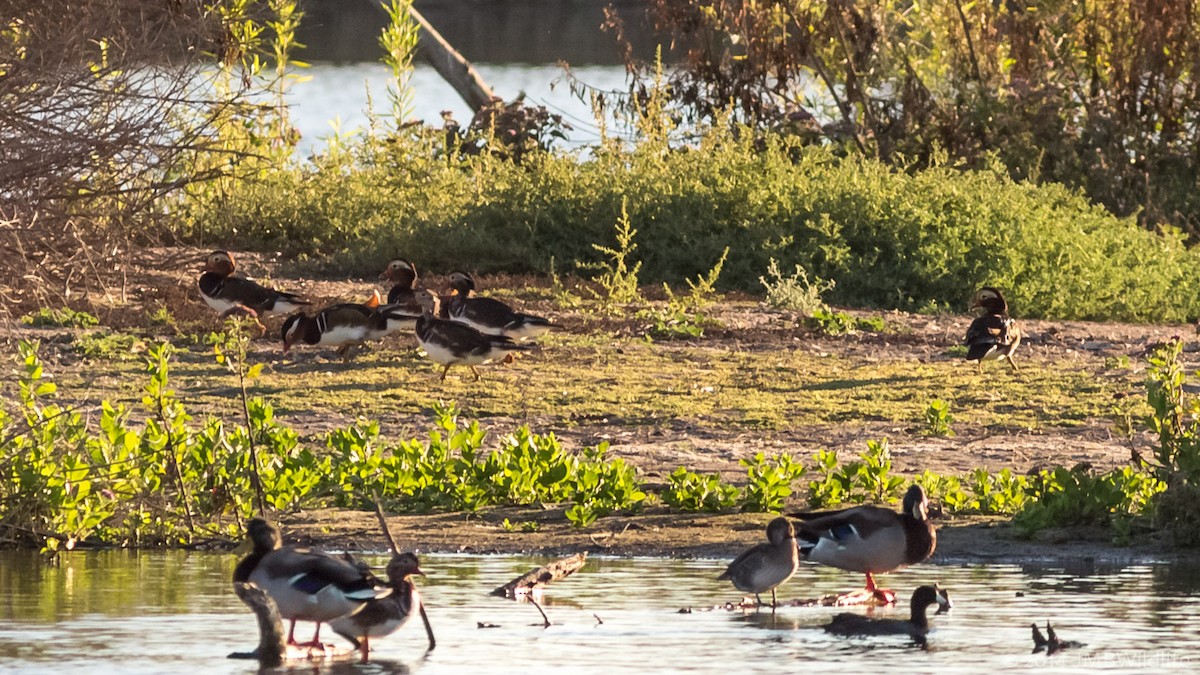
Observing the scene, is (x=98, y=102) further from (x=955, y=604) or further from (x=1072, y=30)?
(x=1072, y=30)

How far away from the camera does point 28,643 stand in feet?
26.6

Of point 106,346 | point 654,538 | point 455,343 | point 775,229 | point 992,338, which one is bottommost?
point 654,538

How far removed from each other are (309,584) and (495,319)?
8.62 m

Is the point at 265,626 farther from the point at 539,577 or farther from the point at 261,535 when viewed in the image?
the point at 539,577

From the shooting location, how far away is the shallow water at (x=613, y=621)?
789cm

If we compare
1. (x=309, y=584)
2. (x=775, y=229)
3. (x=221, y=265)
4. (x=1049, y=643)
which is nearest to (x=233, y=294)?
(x=221, y=265)

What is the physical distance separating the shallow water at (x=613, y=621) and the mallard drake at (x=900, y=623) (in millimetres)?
98

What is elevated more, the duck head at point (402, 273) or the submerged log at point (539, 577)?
the duck head at point (402, 273)

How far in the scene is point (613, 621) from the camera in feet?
28.8

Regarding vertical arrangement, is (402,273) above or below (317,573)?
above

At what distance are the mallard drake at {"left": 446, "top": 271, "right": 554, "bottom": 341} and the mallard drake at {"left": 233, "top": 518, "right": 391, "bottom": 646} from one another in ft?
26.9

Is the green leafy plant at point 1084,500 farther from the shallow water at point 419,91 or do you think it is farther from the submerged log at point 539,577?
the shallow water at point 419,91

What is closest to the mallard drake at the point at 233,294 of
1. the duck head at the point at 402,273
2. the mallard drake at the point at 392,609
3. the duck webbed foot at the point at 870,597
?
the duck head at the point at 402,273

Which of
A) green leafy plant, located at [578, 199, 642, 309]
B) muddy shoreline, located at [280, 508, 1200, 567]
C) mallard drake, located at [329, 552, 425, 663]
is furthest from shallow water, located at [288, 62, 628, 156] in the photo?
mallard drake, located at [329, 552, 425, 663]
